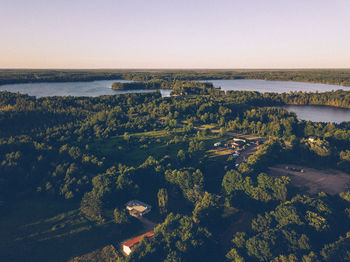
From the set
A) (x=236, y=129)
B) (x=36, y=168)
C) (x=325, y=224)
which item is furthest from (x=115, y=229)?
(x=236, y=129)

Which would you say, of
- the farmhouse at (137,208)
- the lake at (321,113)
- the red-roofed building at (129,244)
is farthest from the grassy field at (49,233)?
the lake at (321,113)

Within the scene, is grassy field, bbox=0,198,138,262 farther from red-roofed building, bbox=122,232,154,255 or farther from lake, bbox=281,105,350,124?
lake, bbox=281,105,350,124

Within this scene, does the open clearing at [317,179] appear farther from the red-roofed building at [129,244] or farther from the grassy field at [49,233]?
the grassy field at [49,233]

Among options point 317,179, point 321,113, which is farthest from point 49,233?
point 321,113

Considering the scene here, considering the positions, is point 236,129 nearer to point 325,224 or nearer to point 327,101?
point 325,224

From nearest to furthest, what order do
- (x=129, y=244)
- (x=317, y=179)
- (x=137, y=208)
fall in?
(x=129, y=244) < (x=137, y=208) < (x=317, y=179)

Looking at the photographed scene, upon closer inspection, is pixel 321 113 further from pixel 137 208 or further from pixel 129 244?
pixel 129 244
